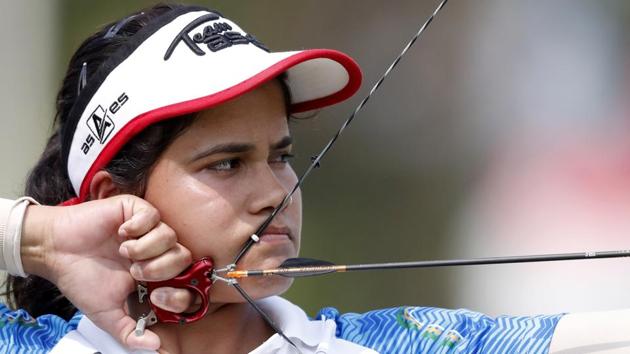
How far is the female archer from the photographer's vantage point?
5.69 feet

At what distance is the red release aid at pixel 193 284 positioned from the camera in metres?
1.73

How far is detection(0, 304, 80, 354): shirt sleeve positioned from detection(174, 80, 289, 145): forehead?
1.32ft

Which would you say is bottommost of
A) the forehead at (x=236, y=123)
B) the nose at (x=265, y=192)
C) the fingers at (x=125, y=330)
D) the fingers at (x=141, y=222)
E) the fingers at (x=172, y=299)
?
the fingers at (x=125, y=330)

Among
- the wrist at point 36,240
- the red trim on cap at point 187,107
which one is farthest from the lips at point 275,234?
the wrist at point 36,240

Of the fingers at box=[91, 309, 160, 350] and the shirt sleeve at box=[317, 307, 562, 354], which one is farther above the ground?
the shirt sleeve at box=[317, 307, 562, 354]

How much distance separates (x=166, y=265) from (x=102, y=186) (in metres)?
0.21

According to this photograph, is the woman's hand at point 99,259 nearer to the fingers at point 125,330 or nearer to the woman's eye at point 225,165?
the fingers at point 125,330

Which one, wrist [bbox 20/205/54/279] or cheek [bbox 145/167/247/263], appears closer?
cheek [bbox 145/167/247/263]

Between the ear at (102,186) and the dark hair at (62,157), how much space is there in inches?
0.6

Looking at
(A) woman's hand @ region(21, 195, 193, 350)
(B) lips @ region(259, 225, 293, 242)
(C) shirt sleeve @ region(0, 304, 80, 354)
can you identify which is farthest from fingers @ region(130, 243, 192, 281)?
(C) shirt sleeve @ region(0, 304, 80, 354)

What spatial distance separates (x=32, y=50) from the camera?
12.7ft

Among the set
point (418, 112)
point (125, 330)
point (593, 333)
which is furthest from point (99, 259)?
point (418, 112)

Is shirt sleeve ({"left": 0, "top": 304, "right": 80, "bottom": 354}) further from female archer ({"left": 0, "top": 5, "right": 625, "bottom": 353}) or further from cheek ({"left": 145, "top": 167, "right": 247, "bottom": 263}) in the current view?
cheek ({"left": 145, "top": 167, "right": 247, "bottom": 263})

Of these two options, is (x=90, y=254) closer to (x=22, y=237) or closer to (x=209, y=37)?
(x=22, y=237)
